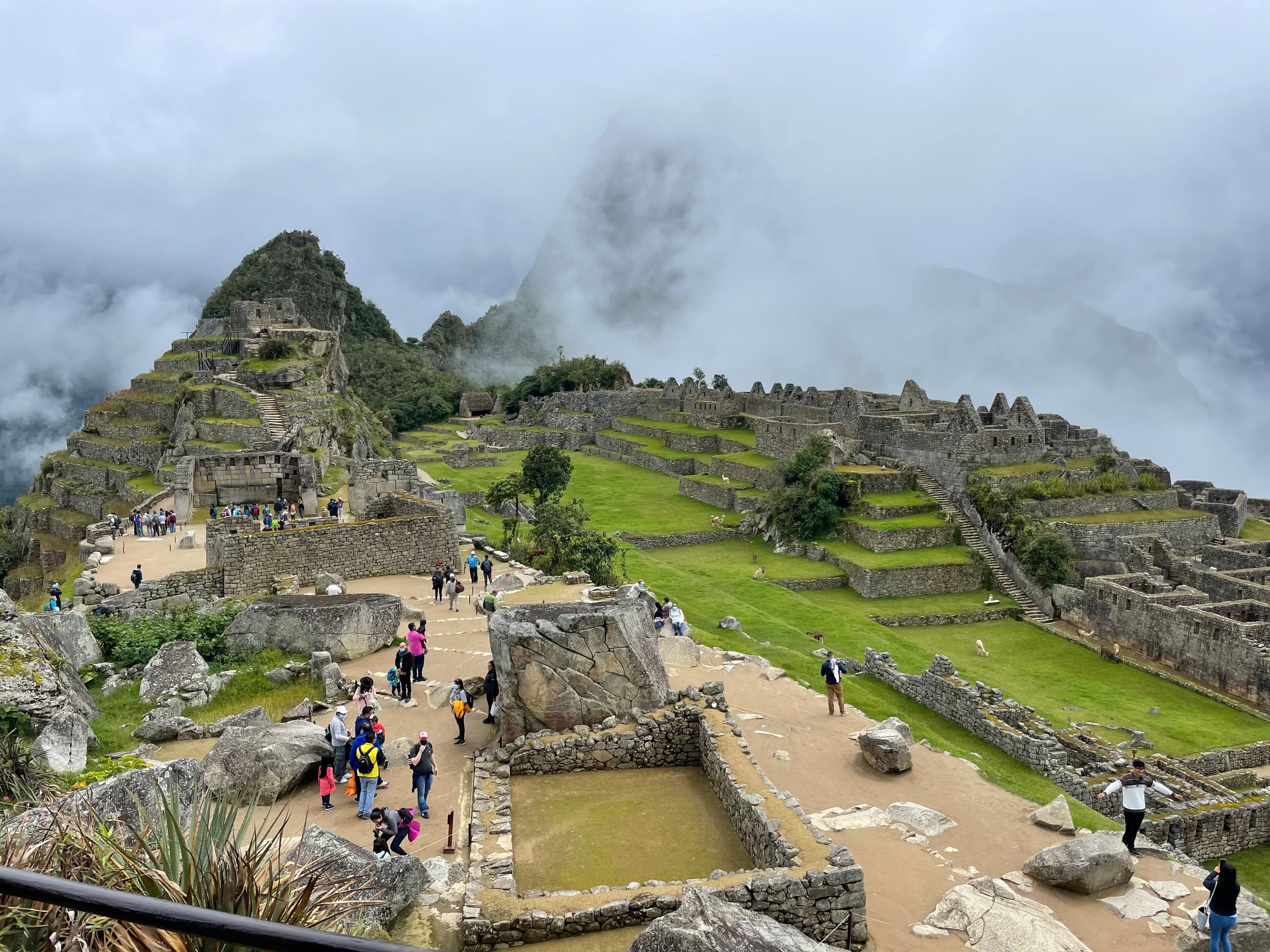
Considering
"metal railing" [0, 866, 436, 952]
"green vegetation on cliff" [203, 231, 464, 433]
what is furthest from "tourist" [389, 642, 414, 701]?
"green vegetation on cliff" [203, 231, 464, 433]

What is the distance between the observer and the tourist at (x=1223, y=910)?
7879mm

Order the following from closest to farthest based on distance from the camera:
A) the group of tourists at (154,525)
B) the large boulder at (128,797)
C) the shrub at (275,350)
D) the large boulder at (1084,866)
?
the large boulder at (128,797) < the large boulder at (1084,866) < the group of tourists at (154,525) < the shrub at (275,350)

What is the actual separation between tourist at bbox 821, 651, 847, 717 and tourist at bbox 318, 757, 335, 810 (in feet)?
25.8

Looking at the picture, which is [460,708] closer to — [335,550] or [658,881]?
[658,881]

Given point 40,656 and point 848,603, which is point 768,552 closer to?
point 848,603

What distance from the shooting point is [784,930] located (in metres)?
6.16

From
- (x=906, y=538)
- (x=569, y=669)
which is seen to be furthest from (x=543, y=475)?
(x=569, y=669)

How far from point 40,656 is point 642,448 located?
5078 cm

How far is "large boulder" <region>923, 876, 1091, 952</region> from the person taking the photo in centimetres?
805

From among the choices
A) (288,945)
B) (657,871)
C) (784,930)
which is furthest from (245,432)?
(288,945)

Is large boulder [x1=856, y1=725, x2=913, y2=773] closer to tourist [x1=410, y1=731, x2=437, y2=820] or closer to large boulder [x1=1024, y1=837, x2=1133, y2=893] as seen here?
large boulder [x1=1024, y1=837, x2=1133, y2=893]

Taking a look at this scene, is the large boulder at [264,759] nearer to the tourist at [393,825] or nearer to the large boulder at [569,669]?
the tourist at [393,825]

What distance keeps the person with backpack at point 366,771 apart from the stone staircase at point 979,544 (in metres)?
26.8

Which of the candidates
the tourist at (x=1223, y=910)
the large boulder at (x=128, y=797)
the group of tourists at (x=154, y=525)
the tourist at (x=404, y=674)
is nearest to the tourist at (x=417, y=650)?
the tourist at (x=404, y=674)
